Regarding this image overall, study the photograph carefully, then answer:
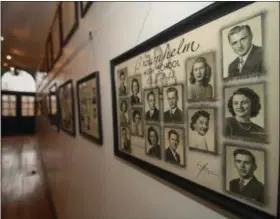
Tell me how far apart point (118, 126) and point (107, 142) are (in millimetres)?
256

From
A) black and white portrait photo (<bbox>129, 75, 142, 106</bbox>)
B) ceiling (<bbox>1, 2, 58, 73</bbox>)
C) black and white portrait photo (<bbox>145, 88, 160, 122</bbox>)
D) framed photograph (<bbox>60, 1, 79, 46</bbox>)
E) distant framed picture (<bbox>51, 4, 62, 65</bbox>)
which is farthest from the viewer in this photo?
ceiling (<bbox>1, 2, 58, 73</bbox>)

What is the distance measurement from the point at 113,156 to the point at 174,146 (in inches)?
Result: 25.7

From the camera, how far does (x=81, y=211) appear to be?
2.23 metres

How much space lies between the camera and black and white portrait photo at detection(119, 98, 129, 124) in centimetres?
121

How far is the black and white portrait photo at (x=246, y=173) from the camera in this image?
565 mm

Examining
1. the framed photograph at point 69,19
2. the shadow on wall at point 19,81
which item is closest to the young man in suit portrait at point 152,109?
the framed photograph at point 69,19

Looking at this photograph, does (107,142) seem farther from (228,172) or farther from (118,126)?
(228,172)

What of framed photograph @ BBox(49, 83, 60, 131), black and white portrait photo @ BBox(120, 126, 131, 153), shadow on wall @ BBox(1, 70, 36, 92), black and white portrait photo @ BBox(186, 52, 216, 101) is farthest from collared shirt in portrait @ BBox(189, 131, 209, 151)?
shadow on wall @ BBox(1, 70, 36, 92)

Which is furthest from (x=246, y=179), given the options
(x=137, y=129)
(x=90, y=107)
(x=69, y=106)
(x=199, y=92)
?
(x=69, y=106)

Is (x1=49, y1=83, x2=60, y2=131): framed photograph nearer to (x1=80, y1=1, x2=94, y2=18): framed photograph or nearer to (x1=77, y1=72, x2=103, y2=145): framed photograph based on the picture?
(x1=77, y1=72, x2=103, y2=145): framed photograph

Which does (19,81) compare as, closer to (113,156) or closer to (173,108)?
(113,156)

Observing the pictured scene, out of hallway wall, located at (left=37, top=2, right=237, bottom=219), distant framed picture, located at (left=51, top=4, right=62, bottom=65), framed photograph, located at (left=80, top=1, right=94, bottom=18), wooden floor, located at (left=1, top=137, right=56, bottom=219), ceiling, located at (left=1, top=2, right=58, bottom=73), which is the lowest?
wooden floor, located at (left=1, top=137, right=56, bottom=219)

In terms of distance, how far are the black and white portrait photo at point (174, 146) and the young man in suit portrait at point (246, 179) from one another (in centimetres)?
22

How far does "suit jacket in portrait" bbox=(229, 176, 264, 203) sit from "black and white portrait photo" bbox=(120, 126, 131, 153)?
64 cm
